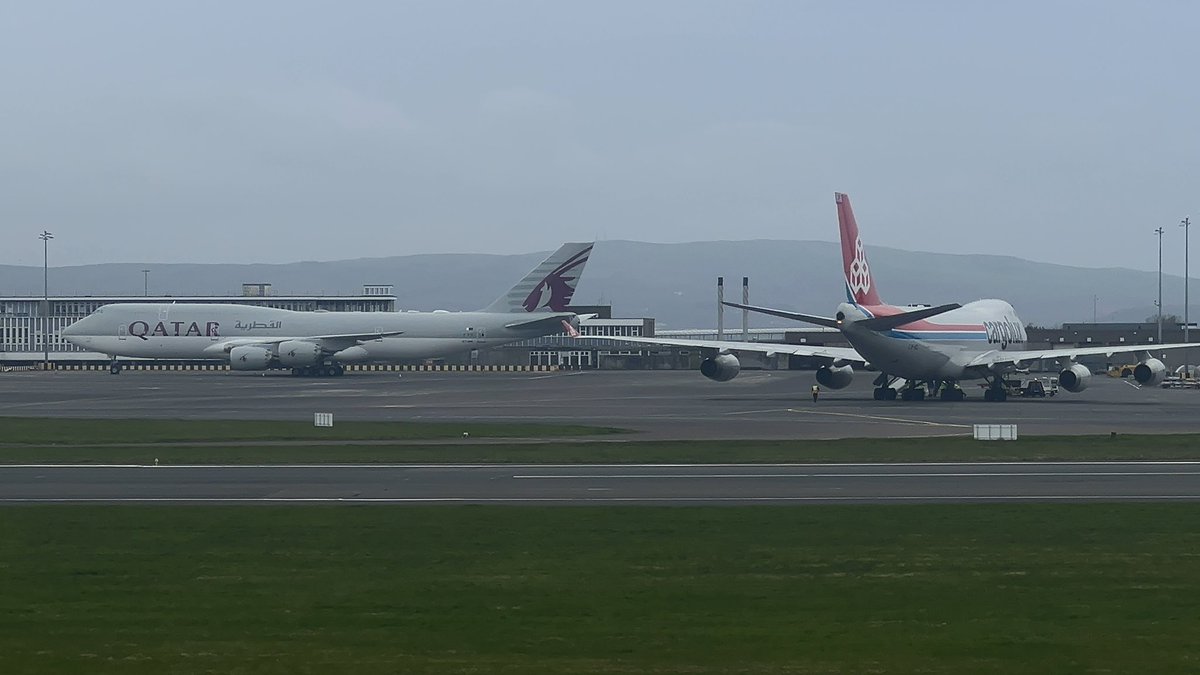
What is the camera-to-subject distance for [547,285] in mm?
Result: 108500

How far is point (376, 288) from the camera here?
6393 inches

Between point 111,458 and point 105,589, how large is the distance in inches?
768

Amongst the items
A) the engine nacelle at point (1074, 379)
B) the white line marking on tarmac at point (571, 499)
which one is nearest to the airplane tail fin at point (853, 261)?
the engine nacelle at point (1074, 379)

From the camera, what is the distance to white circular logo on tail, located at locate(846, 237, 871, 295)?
2456 inches

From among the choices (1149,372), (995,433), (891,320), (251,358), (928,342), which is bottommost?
(995,433)

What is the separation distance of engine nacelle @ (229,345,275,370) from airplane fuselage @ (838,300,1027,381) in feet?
166

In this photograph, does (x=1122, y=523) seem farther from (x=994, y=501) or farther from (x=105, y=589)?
(x=105, y=589)

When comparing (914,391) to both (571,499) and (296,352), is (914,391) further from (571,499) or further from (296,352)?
(296,352)

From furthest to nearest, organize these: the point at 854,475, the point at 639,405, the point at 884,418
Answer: the point at 639,405 < the point at 884,418 < the point at 854,475

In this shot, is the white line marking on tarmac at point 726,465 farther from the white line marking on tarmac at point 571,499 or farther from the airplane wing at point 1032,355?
the airplane wing at point 1032,355

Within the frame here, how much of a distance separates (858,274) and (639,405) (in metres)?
10.8

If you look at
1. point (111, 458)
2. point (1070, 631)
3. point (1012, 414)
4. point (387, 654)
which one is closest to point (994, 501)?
point (1070, 631)

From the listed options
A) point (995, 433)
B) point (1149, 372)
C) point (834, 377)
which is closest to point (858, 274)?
point (834, 377)

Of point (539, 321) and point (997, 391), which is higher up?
point (539, 321)
